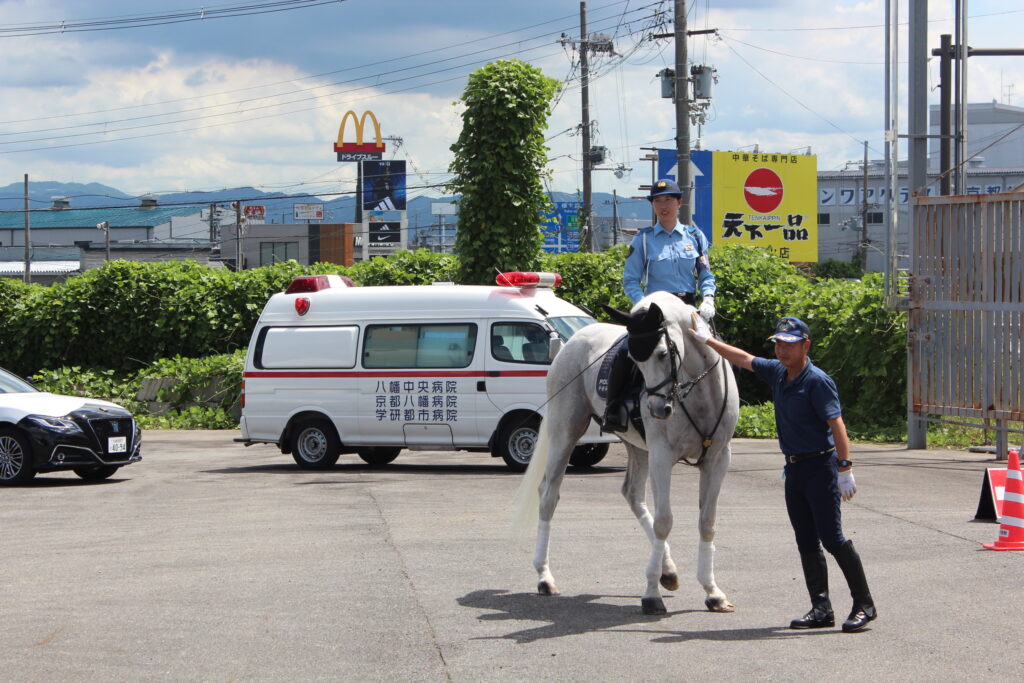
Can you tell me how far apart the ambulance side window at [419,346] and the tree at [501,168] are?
6653mm

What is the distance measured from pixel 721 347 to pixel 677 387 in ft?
1.28

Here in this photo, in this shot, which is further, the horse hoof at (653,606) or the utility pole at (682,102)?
the utility pole at (682,102)

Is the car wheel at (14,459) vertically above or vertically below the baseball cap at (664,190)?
below

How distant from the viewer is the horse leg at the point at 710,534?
745 cm

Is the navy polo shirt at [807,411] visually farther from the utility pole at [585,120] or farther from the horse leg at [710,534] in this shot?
the utility pole at [585,120]

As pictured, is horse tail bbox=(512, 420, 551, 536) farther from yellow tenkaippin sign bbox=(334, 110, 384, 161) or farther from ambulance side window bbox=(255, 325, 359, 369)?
yellow tenkaippin sign bbox=(334, 110, 384, 161)

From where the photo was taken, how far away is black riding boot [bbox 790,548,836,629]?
6.91m

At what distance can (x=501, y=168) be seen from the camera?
22344 mm

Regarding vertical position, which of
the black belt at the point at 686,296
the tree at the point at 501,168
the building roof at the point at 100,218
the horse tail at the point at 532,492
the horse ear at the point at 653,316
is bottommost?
the horse tail at the point at 532,492

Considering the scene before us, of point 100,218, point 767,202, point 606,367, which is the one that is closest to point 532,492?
point 606,367

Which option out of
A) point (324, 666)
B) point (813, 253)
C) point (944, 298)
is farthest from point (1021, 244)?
point (813, 253)

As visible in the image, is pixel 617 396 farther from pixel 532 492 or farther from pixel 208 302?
pixel 208 302

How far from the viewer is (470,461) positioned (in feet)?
58.4

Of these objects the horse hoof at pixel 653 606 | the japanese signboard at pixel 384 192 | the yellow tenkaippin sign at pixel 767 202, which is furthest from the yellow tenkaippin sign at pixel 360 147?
the horse hoof at pixel 653 606
